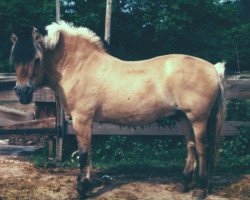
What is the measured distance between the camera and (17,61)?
183 inches

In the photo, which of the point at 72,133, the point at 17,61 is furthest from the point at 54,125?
the point at 17,61

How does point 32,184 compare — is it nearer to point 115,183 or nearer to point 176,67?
point 115,183

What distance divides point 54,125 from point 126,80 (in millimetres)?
2305

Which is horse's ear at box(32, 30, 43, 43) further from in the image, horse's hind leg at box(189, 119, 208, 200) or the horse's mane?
horse's hind leg at box(189, 119, 208, 200)

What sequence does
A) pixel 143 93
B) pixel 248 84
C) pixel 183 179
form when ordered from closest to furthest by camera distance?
pixel 143 93
pixel 183 179
pixel 248 84

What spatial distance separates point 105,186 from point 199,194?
1.43m

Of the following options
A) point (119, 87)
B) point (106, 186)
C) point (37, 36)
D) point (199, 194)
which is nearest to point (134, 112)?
point (119, 87)

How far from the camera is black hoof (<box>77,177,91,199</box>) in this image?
16.2ft

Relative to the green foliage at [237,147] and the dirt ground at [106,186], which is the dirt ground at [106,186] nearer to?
the dirt ground at [106,186]

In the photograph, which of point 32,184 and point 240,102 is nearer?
point 32,184

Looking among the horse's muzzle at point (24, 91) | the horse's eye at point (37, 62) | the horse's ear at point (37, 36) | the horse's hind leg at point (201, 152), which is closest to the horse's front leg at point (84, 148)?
the horse's muzzle at point (24, 91)

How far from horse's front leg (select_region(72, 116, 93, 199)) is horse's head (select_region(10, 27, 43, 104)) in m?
0.79

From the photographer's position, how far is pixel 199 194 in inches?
193

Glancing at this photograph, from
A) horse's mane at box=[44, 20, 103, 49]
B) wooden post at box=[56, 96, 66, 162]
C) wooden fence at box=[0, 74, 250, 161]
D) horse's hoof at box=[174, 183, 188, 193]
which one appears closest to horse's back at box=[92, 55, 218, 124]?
horse's mane at box=[44, 20, 103, 49]
